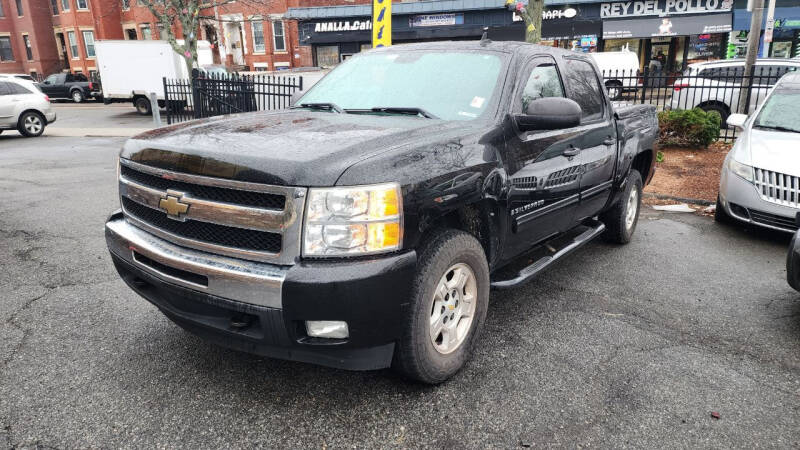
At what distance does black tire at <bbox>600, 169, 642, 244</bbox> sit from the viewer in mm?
Result: 5289

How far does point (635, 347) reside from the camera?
346 cm

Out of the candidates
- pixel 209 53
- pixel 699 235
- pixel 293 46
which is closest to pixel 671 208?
pixel 699 235

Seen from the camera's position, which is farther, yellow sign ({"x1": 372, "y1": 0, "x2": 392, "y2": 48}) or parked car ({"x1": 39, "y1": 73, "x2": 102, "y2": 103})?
parked car ({"x1": 39, "y1": 73, "x2": 102, "y2": 103})

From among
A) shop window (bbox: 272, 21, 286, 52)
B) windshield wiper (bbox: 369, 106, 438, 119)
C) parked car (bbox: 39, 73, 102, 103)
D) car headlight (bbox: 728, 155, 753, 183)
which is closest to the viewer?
windshield wiper (bbox: 369, 106, 438, 119)

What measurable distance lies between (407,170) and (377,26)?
759 centimetres

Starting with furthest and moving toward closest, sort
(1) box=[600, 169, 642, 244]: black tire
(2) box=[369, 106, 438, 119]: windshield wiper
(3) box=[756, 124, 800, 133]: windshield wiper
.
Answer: (3) box=[756, 124, 800, 133]: windshield wiper → (1) box=[600, 169, 642, 244]: black tire → (2) box=[369, 106, 438, 119]: windshield wiper

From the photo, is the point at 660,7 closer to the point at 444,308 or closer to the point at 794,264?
the point at 794,264

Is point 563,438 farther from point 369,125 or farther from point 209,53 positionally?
point 209,53

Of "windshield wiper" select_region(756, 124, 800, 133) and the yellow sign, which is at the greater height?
the yellow sign

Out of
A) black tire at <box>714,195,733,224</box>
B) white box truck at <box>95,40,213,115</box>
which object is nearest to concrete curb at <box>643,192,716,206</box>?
black tire at <box>714,195,733,224</box>

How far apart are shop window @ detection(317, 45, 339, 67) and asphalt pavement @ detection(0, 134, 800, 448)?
101ft

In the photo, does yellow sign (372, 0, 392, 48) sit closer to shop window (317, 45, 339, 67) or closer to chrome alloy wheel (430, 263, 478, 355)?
chrome alloy wheel (430, 263, 478, 355)

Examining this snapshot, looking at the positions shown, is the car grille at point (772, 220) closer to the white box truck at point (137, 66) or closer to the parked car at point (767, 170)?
the parked car at point (767, 170)

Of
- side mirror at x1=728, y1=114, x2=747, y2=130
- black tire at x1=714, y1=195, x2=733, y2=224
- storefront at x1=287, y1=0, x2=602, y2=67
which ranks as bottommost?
black tire at x1=714, y1=195, x2=733, y2=224
